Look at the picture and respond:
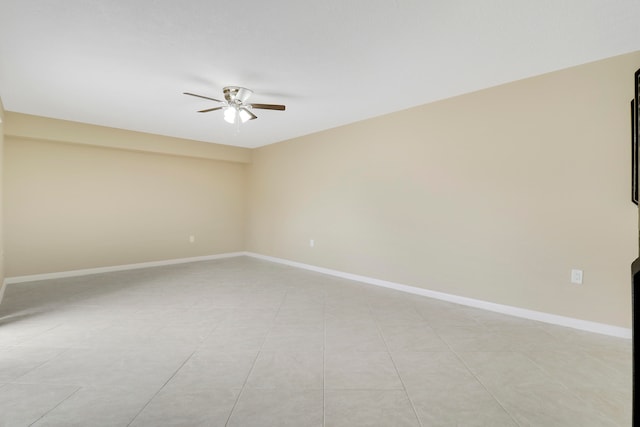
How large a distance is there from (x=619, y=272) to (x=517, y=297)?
32.0 inches

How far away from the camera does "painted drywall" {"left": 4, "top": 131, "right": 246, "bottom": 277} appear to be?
13.9 feet

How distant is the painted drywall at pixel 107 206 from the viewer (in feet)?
13.9

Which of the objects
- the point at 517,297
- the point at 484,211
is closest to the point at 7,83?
the point at 484,211

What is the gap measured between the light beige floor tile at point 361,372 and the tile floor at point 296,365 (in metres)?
0.01

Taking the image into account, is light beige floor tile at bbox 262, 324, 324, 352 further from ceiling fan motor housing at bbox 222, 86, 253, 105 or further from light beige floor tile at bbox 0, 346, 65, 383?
ceiling fan motor housing at bbox 222, 86, 253, 105

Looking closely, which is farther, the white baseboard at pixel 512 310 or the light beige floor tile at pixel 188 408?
the white baseboard at pixel 512 310

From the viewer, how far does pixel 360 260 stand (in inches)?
175

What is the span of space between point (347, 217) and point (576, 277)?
2.78 m

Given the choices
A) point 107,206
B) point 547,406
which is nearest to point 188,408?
point 547,406

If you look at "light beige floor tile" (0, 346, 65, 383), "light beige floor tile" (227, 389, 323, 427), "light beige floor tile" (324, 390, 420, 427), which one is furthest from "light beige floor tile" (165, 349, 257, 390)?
"light beige floor tile" (0, 346, 65, 383)

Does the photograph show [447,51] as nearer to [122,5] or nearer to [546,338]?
[122,5]

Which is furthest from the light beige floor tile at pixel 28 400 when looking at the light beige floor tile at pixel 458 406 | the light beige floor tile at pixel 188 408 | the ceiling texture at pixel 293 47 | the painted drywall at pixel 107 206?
the painted drywall at pixel 107 206

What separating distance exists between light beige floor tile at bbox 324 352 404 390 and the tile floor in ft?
0.04

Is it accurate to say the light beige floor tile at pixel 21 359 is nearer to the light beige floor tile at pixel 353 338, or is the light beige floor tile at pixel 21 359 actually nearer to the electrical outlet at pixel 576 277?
the light beige floor tile at pixel 353 338
